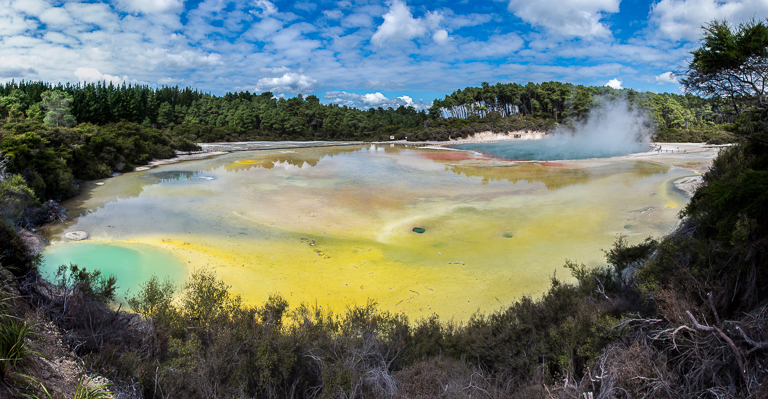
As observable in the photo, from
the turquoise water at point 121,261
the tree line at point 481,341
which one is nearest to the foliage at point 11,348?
the tree line at point 481,341

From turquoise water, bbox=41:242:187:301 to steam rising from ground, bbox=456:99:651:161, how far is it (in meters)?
32.6

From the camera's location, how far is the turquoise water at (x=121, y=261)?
30.9 ft

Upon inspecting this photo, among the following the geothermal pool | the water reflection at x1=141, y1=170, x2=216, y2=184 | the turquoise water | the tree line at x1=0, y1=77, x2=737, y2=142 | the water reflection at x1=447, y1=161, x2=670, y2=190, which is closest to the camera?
the geothermal pool

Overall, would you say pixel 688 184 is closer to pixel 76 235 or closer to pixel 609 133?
pixel 76 235

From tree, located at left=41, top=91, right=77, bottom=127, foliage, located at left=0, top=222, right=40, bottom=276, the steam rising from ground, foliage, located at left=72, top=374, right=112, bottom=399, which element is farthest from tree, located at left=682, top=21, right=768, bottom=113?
tree, located at left=41, top=91, right=77, bottom=127

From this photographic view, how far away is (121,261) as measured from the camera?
10461 mm

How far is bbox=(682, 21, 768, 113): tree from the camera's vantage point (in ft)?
22.6

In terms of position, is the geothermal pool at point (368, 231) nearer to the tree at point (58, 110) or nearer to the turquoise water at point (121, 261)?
the turquoise water at point (121, 261)

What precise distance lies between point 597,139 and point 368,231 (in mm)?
46956

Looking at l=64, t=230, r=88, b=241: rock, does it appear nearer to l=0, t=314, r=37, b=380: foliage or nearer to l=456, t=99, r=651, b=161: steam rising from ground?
l=0, t=314, r=37, b=380: foliage

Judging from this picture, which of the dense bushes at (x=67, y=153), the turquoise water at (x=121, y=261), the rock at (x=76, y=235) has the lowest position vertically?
the turquoise water at (x=121, y=261)

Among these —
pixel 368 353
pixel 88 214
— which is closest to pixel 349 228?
pixel 368 353

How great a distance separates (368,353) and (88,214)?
627 inches

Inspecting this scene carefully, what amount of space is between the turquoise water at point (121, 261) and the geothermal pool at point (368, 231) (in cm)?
6
